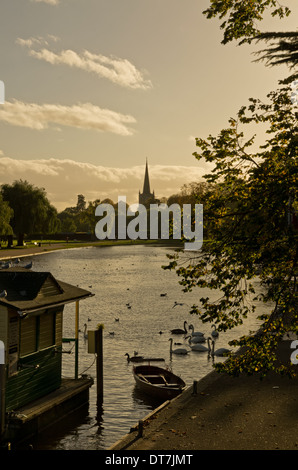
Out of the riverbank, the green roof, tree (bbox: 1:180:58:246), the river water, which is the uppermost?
tree (bbox: 1:180:58:246)

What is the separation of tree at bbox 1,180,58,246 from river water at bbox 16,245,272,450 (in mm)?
44567

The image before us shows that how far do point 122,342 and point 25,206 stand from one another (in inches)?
3595

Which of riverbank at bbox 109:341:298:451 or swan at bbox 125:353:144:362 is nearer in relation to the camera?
riverbank at bbox 109:341:298:451

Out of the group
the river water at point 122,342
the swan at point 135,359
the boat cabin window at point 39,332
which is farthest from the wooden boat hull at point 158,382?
the boat cabin window at point 39,332

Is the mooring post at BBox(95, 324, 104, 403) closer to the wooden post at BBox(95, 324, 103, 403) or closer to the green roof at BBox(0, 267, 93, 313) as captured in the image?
the wooden post at BBox(95, 324, 103, 403)

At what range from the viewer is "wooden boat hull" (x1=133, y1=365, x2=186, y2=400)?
78.5 feet

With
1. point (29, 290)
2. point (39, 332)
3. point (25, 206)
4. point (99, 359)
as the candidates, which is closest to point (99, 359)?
point (99, 359)

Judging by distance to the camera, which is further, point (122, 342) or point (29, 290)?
point (122, 342)

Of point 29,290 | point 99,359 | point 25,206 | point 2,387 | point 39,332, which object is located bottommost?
point 99,359

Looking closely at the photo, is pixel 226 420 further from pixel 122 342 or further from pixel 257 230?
pixel 122 342

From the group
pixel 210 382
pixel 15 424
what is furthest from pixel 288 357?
pixel 15 424

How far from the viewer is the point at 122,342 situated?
35.5 metres

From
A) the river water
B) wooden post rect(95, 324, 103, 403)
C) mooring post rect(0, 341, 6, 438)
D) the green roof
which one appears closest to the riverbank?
the river water

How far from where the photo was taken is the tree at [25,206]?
122 m
